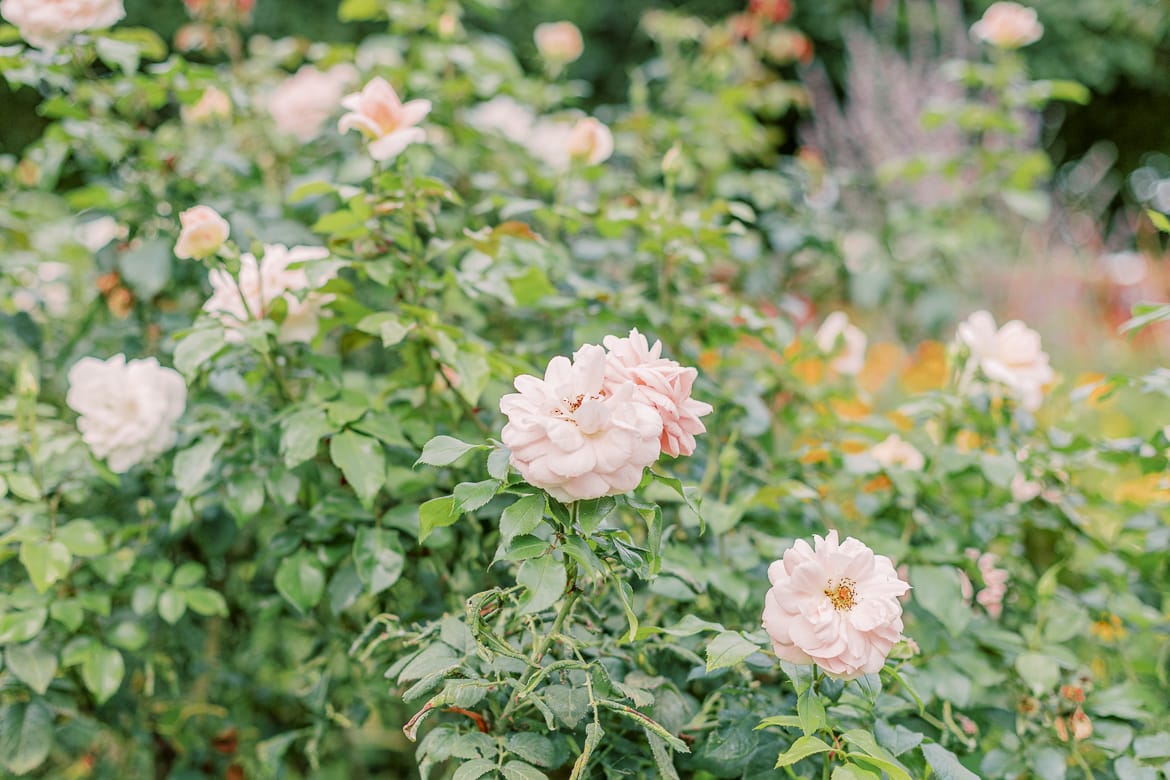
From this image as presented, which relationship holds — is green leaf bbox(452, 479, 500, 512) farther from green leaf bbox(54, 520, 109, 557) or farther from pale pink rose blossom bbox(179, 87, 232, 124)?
pale pink rose blossom bbox(179, 87, 232, 124)

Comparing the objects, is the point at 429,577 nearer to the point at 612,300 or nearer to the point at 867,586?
the point at 612,300

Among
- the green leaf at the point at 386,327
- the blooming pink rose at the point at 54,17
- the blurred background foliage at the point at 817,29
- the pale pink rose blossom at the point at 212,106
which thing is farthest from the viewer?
the blurred background foliage at the point at 817,29

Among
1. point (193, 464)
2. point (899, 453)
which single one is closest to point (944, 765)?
point (899, 453)

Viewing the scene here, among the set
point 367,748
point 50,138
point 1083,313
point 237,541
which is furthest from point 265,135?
point 1083,313

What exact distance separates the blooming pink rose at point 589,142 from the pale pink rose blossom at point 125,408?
0.64 m

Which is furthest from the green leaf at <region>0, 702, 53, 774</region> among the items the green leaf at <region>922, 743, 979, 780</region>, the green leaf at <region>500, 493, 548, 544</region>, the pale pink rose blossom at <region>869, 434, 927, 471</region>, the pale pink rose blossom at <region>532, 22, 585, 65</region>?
the pale pink rose blossom at <region>532, 22, 585, 65</region>

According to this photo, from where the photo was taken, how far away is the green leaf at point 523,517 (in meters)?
0.77

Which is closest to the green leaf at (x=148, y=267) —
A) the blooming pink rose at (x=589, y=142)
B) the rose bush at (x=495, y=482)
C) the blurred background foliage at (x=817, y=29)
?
the rose bush at (x=495, y=482)

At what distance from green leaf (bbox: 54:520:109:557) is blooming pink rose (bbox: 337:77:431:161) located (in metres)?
0.58

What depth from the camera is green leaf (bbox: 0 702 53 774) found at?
45.7 inches

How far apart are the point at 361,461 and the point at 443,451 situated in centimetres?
26

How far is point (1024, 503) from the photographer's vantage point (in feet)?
4.63

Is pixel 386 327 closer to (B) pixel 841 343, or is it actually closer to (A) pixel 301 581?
(A) pixel 301 581

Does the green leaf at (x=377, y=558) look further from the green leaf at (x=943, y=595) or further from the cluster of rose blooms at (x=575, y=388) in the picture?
the green leaf at (x=943, y=595)
